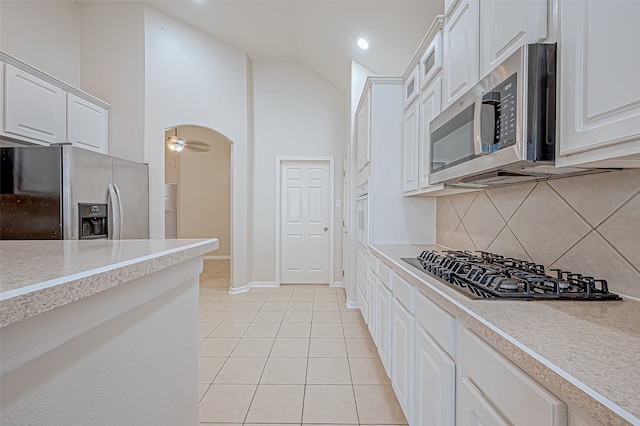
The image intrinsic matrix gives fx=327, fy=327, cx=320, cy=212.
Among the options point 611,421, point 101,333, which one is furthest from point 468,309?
point 101,333

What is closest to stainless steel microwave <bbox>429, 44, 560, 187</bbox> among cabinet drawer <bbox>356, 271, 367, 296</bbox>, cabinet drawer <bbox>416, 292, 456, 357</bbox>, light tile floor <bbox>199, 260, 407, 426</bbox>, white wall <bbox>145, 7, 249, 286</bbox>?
cabinet drawer <bbox>416, 292, 456, 357</bbox>

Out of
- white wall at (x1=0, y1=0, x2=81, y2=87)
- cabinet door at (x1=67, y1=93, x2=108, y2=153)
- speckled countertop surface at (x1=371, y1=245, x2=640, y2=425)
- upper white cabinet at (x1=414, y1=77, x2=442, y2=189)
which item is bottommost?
speckled countertop surface at (x1=371, y1=245, x2=640, y2=425)

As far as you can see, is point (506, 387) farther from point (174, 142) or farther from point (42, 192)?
point (174, 142)

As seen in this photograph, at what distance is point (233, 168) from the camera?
4637 millimetres

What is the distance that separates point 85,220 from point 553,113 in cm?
315

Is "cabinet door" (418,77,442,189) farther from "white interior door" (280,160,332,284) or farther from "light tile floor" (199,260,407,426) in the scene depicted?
"white interior door" (280,160,332,284)

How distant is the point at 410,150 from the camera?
252 cm

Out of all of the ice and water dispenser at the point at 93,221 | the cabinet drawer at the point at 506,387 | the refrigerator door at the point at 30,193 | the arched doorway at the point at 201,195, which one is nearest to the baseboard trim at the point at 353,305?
the ice and water dispenser at the point at 93,221

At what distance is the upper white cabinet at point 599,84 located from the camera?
75 centimetres

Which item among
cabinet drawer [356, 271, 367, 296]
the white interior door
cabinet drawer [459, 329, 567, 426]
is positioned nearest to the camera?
cabinet drawer [459, 329, 567, 426]

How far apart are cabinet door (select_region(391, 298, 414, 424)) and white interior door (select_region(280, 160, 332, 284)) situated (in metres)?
3.41

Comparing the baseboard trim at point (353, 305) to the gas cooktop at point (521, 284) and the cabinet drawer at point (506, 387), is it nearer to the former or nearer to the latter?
the gas cooktop at point (521, 284)

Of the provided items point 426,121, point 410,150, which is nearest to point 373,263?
point 410,150

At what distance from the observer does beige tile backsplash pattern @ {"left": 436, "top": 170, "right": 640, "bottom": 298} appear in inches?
41.1
